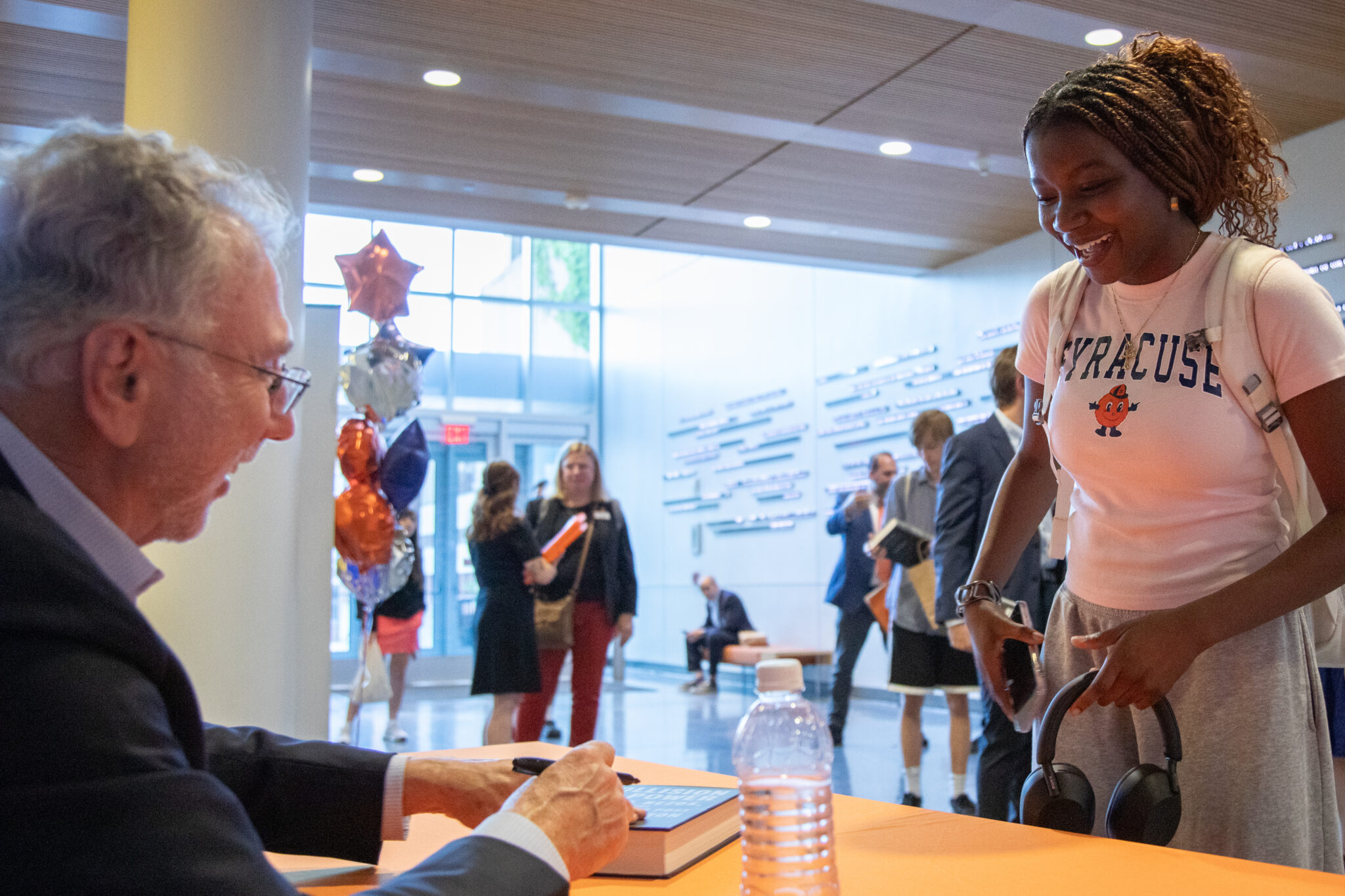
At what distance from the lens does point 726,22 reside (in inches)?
188

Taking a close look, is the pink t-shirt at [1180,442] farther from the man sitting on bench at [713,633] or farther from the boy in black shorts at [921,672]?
the man sitting on bench at [713,633]

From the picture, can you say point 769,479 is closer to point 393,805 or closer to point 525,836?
point 393,805

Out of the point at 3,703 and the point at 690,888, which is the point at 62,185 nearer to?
the point at 3,703

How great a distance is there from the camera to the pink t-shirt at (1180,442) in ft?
4.53

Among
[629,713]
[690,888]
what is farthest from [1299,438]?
[629,713]

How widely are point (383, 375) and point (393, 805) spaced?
3.68 metres

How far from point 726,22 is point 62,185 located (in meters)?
4.33

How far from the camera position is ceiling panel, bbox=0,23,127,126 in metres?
4.90

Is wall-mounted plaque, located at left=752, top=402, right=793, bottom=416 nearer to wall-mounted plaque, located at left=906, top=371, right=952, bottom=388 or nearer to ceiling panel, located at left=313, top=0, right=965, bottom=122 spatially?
wall-mounted plaque, located at left=906, top=371, right=952, bottom=388

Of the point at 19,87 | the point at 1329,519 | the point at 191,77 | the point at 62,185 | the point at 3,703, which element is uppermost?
the point at 19,87

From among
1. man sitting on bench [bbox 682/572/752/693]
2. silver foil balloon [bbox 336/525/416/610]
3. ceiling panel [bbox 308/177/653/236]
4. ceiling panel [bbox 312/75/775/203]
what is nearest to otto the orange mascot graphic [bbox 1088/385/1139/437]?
silver foil balloon [bbox 336/525/416/610]

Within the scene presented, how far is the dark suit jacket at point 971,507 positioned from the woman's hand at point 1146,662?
8.72ft

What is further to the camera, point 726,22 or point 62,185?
point 726,22

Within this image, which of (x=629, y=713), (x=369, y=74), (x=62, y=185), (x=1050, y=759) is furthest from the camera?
(x=629, y=713)
